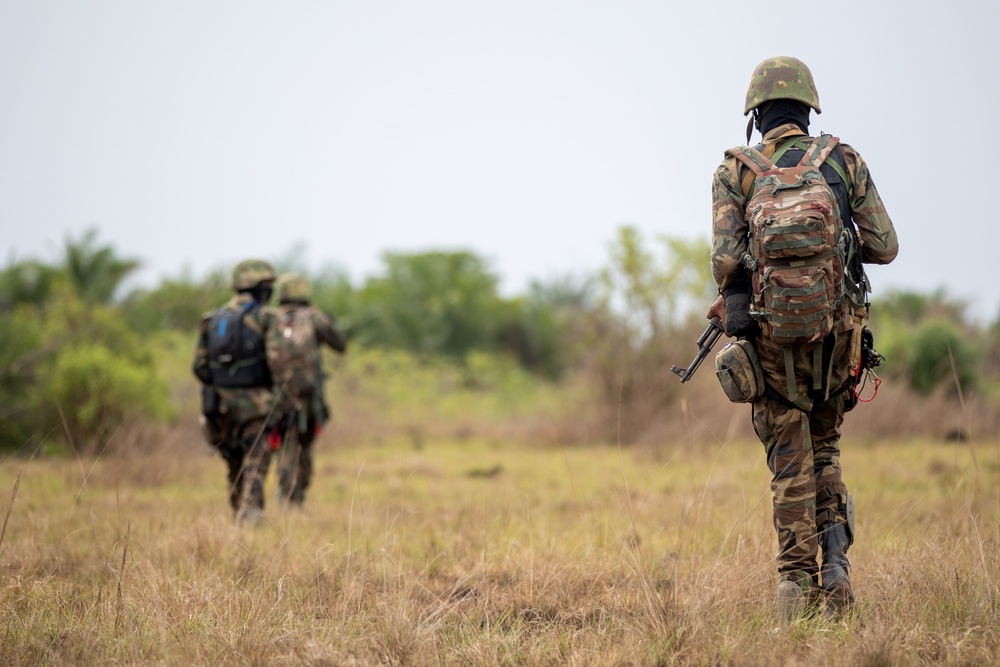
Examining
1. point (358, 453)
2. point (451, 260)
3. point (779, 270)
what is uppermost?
point (451, 260)

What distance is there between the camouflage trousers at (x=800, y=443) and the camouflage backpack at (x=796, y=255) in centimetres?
12

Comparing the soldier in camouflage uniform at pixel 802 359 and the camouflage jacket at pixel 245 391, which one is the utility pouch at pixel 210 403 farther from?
the soldier in camouflage uniform at pixel 802 359

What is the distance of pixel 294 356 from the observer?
20.8 ft

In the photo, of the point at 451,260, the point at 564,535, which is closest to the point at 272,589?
the point at 564,535

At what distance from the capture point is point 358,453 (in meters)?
11.6

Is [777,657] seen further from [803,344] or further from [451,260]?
[451,260]

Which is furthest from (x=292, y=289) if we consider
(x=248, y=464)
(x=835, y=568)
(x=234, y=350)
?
(x=835, y=568)

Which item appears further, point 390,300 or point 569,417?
point 390,300

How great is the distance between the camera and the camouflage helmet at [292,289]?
7152mm

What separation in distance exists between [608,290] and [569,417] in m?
1.80

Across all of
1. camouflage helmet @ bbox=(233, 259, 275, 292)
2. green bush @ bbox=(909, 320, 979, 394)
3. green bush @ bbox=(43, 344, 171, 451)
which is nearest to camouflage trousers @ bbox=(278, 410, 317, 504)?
camouflage helmet @ bbox=(233, 259, 275, 292)

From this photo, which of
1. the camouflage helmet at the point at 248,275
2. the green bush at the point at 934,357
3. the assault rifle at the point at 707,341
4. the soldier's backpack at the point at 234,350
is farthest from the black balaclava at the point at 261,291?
the green bush at the point at 934,357

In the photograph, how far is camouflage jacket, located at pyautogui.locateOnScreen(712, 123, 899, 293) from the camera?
328 cm

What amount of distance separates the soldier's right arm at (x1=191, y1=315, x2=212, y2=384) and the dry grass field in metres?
0.99
